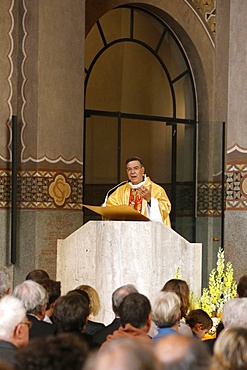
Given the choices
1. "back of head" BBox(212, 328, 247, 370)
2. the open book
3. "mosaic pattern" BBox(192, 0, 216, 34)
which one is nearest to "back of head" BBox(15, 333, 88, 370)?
"back of head" BBox(212, 328, 247, 370)

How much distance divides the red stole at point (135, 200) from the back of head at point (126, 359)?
6.81 meters

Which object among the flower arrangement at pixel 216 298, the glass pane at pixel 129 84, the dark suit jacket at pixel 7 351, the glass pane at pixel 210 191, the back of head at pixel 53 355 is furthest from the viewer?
the glass pane at pixel 129 84

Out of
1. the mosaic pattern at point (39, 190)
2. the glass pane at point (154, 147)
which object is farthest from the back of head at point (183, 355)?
the glass pane at point (154, 147)

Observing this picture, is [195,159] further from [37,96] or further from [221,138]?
[37,96]

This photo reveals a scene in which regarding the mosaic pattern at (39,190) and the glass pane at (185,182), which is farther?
the glass pane at (185,182)

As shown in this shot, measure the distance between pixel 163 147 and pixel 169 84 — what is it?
0.99m

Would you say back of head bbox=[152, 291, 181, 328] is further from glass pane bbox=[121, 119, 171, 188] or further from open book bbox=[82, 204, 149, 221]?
glass pane bbox=[121, 119, 171, 188]

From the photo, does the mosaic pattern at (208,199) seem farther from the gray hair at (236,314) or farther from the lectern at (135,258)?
the gray hair at (236,314)

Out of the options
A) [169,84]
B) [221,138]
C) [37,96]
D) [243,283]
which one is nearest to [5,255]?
[37,96]

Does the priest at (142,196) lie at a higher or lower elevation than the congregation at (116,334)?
higher

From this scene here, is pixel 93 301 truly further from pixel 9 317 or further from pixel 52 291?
pixel 9 317

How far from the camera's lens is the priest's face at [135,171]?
903 centimetres

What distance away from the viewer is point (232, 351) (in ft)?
11.1

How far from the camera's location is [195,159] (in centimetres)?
1320
